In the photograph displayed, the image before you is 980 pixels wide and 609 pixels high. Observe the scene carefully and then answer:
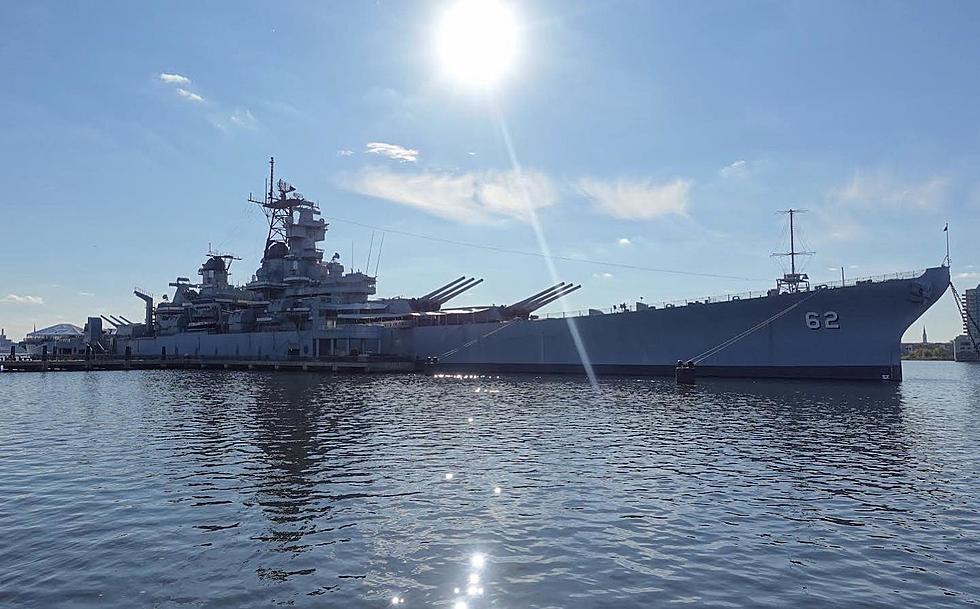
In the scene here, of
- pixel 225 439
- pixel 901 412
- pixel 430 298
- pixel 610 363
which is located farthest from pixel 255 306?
pixel 901 412

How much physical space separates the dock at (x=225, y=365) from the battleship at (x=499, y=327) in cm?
119

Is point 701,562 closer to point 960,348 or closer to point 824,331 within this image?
A: point 824,331

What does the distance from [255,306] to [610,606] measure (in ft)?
252

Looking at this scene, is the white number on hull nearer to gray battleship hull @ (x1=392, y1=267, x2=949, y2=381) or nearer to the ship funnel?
gray battleship hull @ (x1=392, y1=267, x2=949, y2=381)

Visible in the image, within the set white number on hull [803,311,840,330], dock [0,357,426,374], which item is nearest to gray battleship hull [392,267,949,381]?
white number on hull [803,311,840,330]

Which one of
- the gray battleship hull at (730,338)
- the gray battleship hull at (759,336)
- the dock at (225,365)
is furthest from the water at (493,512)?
the dock at (225,365)

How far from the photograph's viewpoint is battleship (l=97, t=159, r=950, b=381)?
39.0 meters

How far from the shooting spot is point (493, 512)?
36.9 feet

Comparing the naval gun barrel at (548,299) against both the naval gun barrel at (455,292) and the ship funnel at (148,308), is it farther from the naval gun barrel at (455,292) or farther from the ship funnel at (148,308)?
the ship funnel at (148,308)

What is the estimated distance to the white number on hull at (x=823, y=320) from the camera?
3888cm

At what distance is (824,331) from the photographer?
130ft

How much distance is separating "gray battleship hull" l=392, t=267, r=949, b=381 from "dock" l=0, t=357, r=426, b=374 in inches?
474

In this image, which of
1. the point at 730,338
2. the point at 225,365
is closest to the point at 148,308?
the point at 225,365

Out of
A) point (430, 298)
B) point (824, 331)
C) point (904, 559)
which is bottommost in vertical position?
point (904, 559)
